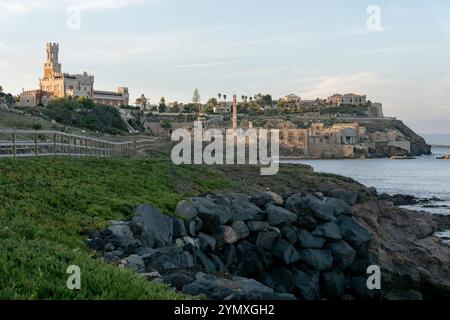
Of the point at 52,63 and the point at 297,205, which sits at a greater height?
the point at 52,63

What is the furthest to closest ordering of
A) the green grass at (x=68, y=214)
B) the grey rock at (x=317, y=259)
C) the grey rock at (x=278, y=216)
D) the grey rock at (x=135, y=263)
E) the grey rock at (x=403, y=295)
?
the grey rock at (x=403, y=295) → the grey rock at (x=278, y=216) → the grey rock at (x=317, y=259) → the grey rock at (x=135, y=263) → the green grass at (x=68, y=214)

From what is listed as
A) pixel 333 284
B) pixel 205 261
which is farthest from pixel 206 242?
pixel 333 284

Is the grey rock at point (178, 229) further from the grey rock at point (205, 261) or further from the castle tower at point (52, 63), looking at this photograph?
the castle tower at point (52, 63)

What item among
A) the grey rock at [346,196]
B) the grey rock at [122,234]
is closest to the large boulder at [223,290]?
the grey rock at [122,234]

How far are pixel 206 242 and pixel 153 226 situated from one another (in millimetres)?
2567

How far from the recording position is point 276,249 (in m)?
20.0

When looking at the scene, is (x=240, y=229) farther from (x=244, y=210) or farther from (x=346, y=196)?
(x=346, y=196)

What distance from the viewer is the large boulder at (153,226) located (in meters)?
13.8

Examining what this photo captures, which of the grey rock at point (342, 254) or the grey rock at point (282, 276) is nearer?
the grey rock at point (282, 276)

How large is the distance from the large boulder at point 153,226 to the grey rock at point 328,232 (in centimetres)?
756

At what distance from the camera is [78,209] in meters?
14.7

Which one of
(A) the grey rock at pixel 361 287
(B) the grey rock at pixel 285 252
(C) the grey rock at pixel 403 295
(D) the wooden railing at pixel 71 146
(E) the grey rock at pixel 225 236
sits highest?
(D) the wooden railing at pixel 71 146
